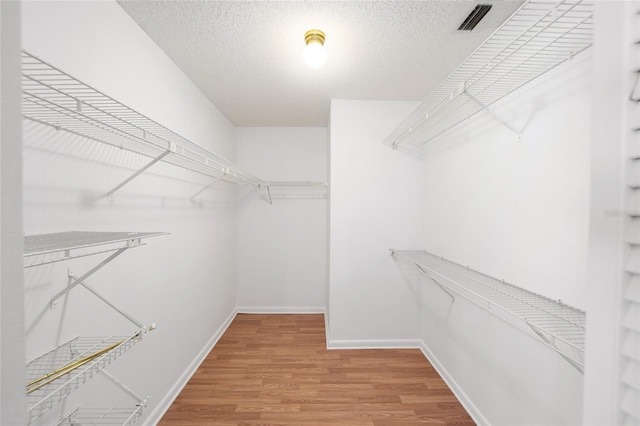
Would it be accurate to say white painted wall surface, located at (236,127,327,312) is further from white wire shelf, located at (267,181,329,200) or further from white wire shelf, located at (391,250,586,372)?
white wire shelf, located at (391,250,586,372)

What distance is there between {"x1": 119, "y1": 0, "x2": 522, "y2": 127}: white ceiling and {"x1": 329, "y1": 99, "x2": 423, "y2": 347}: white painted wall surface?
1.26ft

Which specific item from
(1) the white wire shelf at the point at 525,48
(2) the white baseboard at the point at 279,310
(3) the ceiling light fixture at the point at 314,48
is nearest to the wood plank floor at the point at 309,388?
(2) the white baseboard at the point at 279,310

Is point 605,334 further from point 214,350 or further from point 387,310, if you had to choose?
point 214,350

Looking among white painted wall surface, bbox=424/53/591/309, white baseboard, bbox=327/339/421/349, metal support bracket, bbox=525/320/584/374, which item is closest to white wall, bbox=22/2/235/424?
white baseboard, bbox=327/339/421/349

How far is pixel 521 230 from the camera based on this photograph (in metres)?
1.33

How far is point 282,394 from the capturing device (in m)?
1.90

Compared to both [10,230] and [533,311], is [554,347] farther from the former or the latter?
[10,230]

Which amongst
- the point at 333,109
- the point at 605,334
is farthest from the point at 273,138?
the point at 605,334

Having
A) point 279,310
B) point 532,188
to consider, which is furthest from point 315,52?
point 279,310

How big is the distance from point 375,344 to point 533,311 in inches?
68.8

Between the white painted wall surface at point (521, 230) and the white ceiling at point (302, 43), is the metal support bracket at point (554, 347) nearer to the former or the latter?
the white painted wall surface at point (521, 230)

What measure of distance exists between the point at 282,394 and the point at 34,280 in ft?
5.41

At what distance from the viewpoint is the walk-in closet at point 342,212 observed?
50cm

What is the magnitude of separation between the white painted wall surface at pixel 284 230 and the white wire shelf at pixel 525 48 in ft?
6.43
